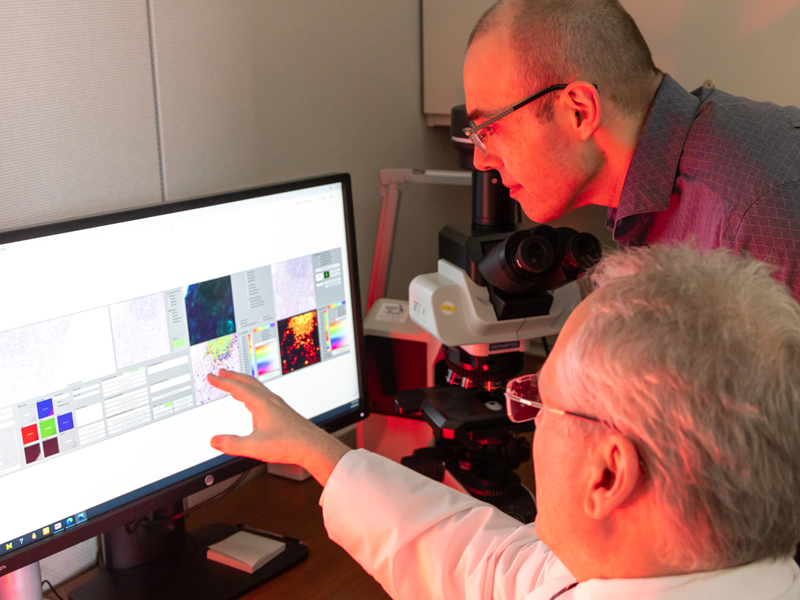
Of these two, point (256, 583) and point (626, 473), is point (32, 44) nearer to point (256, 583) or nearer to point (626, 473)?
point (256, 583)

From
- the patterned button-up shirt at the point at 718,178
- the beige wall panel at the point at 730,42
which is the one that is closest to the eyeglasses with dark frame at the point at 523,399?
the patterned button-up shirt at the point at 718,178

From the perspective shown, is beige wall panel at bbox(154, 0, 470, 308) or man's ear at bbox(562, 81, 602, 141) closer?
man's ear at bbox(562, 81, 602, 141)

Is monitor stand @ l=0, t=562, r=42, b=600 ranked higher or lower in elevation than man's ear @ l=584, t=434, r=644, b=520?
lower

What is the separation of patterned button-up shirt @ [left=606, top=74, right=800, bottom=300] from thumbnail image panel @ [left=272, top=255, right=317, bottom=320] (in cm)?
50

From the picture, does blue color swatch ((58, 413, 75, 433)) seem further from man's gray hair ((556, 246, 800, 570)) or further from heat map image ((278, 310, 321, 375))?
man's gray hair ((556, 246, 800, 570))

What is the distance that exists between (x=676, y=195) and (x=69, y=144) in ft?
2.97

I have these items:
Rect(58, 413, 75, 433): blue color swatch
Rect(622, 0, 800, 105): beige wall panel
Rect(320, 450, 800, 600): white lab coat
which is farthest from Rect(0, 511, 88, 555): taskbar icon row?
Rect(622, 0, 800, 105): beige wall panel

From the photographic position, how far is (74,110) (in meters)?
1.11

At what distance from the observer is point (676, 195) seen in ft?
3.59

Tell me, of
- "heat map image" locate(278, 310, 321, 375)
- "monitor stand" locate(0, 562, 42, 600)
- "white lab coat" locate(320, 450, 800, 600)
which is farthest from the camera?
"heat map image" locate(278, 310, 321, 375)

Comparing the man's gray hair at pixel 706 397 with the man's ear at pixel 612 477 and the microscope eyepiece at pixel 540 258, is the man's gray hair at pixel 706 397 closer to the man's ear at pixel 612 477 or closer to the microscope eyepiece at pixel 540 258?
the man's ear at pixel 612 477

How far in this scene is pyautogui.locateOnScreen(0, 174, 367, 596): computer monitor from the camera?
0.93 meters

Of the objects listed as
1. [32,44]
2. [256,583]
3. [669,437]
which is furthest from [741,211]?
[32,44]

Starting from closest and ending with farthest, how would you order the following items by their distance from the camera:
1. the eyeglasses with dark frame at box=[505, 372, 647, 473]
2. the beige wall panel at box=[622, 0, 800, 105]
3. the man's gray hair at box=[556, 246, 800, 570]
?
the man's gray hair at box=[556, 246, 800, 570] → the eyeglasses with dark frame at box=[505, 372, 647, 473] → the beige wall panel at box=[622, 0, 800, 105]
